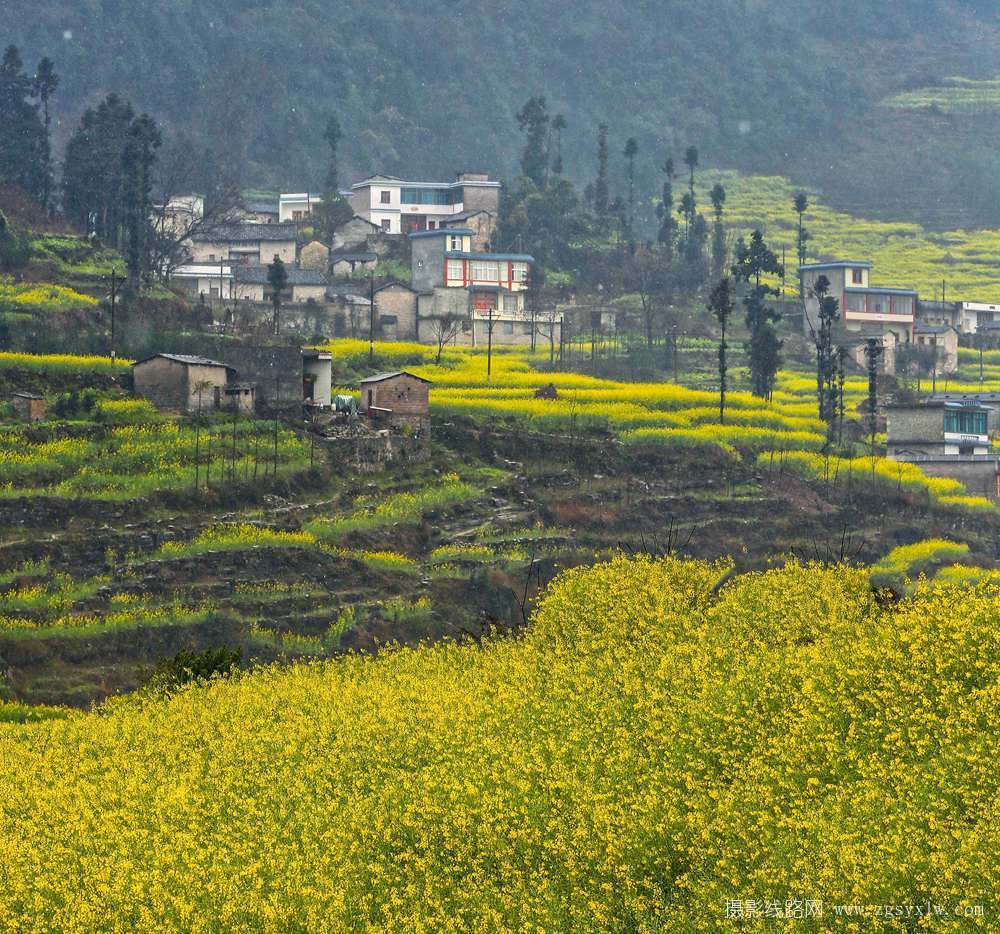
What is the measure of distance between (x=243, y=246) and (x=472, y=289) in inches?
880

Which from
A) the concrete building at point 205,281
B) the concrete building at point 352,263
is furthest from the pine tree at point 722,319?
the concrete building at point 205,281

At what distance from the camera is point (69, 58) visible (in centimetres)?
19038

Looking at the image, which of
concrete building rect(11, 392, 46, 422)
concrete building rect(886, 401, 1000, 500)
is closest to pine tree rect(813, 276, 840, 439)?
concrete building rect(886, 401, 1000, 500)

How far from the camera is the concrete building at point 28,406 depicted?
2913 inches

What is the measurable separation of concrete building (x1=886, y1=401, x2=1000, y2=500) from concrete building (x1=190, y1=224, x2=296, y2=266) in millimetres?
52135

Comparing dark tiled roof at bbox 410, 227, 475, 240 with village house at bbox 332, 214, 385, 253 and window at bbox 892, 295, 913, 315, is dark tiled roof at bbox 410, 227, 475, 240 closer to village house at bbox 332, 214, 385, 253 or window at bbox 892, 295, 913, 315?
village house at bbox 332, 214, 385, 253

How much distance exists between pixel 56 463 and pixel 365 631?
14649 mm

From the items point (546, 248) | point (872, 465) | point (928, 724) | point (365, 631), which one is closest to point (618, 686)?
point (928, 724)

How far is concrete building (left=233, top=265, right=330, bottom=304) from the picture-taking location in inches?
4606

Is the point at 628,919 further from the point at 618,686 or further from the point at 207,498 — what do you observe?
the point at 207,498

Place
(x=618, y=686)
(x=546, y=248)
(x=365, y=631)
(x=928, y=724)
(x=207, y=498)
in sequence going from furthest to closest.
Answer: (x=546, y=248) < (x=207, y=498) < (x=365, y=631) < (x=618, y=686) < (x=928, y=724)

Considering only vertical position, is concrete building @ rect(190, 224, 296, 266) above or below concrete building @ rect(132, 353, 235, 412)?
above

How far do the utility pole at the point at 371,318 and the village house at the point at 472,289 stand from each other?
3.50 meters

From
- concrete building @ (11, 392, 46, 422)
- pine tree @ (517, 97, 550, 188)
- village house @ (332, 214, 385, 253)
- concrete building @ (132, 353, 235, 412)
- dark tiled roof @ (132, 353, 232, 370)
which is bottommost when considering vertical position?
concrete building @ (11, 392, 46, 422)
